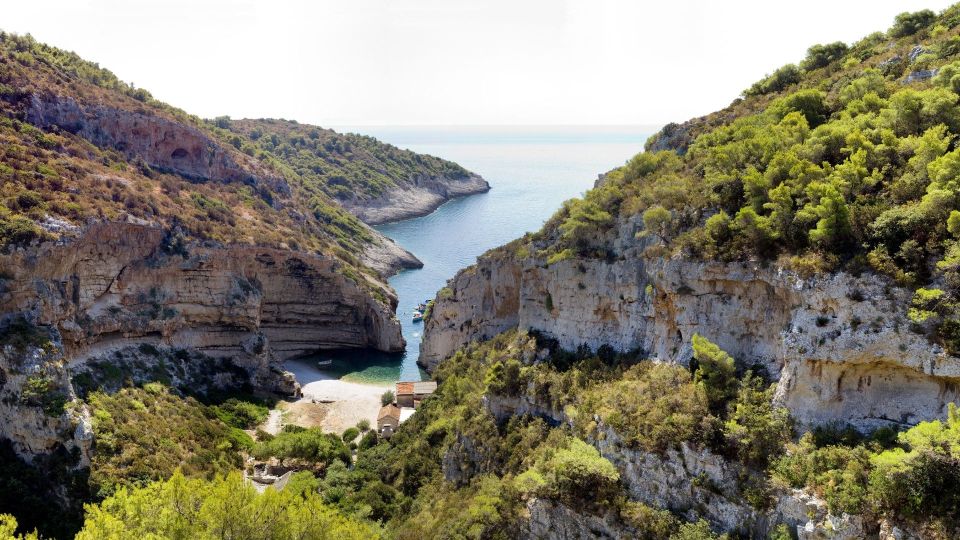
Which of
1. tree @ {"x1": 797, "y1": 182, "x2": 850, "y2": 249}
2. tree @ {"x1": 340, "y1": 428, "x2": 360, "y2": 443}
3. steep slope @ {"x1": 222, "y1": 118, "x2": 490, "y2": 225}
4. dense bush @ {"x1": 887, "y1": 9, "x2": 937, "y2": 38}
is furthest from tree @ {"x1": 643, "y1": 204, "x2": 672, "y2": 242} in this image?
steep slope @ {"x1": 222, "y1": 118, "x2": 490, "y2": 225}

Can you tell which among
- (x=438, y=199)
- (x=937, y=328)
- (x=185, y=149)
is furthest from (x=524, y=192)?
(x=937, y=328)

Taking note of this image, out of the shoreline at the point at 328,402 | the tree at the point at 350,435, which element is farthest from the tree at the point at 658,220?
the shoreline at the point at 328,402

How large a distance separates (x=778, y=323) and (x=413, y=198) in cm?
12808

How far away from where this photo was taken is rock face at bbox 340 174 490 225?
5089 inches

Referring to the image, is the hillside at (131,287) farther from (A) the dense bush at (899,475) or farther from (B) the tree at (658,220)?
(A) the dense bush at (899,475)

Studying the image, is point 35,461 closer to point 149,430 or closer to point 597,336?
point 149,430

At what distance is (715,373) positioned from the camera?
21.3m

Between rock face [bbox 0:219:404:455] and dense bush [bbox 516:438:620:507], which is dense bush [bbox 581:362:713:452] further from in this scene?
rock face [bbox 0:219:404:455]

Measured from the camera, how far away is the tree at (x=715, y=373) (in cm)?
2094

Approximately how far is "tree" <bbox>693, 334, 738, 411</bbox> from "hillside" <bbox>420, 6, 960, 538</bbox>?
0.07 metres

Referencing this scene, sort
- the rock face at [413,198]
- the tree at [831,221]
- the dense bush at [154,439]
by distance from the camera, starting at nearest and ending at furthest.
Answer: the tree at [831,221] < the dense bush at [154,439] < the rock face at [413,198]

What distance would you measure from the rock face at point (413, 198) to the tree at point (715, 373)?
110 meters

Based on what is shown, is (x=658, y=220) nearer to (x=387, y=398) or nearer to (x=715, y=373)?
(x=715, y=373)

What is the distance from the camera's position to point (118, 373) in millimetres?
40781
